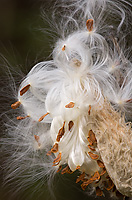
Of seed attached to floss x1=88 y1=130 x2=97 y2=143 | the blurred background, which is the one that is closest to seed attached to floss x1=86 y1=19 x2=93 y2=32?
the blurred background

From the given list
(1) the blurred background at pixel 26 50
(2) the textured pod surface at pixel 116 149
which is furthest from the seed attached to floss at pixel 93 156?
(1) the blurred background at pixel 26 50

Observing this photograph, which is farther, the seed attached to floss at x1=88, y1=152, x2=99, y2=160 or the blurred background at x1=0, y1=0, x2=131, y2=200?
the blurred background at x1=0, y1=0, x2=131, y2=200

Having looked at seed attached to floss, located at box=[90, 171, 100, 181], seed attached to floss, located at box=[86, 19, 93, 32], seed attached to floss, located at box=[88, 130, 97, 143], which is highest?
seed attached to floss, located at box=[86, 19, 93, 32]

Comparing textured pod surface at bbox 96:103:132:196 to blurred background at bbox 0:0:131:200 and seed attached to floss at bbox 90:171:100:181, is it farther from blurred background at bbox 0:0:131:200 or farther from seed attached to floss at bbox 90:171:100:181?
blurred background at bbox 0:0:131:200

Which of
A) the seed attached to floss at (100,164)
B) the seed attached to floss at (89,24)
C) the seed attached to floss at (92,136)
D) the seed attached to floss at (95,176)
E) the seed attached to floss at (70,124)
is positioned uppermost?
the seed attached to floss at (89,24)

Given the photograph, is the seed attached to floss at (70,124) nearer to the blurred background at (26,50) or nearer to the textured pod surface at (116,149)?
the textured pod surface at (116,149)

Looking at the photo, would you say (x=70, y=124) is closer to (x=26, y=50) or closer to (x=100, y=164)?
(x=100, y=164)

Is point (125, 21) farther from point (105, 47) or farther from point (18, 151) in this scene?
point (18, 151)
